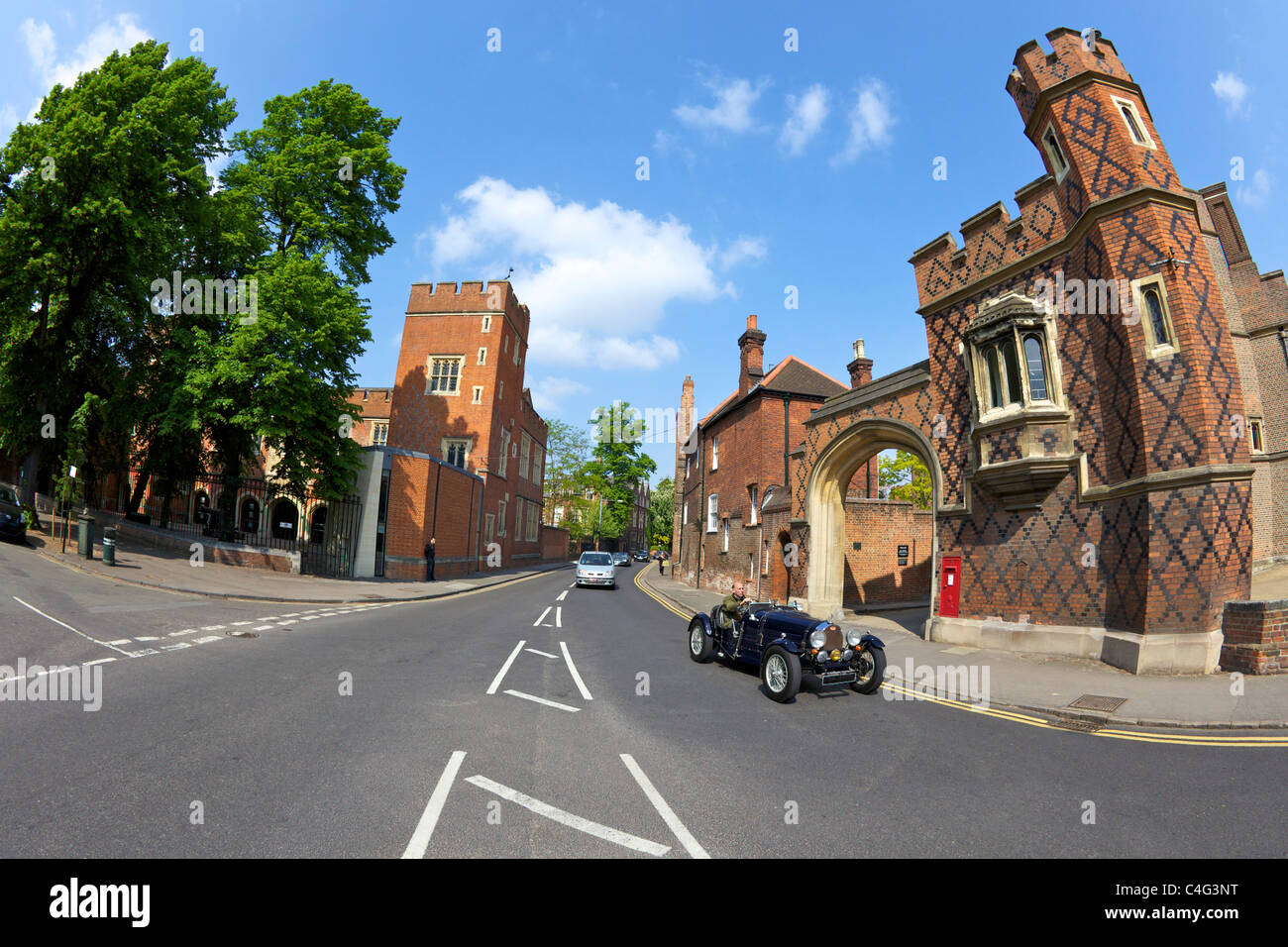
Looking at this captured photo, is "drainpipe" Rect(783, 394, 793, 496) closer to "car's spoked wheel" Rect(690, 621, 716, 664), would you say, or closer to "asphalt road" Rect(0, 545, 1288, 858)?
"car's spoked wheel" Rect(690, 621, 716, 664)

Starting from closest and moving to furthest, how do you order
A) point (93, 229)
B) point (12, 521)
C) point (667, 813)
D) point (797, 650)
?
1. point (667, 813)
2. point (797, 650)
3. point (12, 521)
4. point (93, 229)

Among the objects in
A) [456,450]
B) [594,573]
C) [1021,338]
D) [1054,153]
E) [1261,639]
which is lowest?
[594,573]

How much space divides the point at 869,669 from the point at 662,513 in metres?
76.3

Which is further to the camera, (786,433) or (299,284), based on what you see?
(786,433)

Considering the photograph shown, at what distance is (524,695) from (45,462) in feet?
90.7

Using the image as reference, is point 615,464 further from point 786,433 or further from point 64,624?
point 64,624

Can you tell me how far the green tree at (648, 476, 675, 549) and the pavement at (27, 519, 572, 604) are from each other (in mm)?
58681

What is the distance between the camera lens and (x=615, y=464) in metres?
62.4

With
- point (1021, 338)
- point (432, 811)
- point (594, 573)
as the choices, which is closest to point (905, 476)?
point (594, 573)

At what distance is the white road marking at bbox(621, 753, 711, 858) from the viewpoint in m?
3.72

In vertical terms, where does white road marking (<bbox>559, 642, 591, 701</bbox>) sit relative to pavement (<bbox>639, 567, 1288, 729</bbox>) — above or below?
below

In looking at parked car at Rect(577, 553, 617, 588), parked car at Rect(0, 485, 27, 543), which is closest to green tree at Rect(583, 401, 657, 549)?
parked car at Rect(577, 553, 617, 588)

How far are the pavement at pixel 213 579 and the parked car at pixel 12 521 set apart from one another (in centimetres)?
49

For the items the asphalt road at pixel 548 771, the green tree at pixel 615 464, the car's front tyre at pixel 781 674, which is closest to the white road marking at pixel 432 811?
the asphalt road at pixel 548 771
